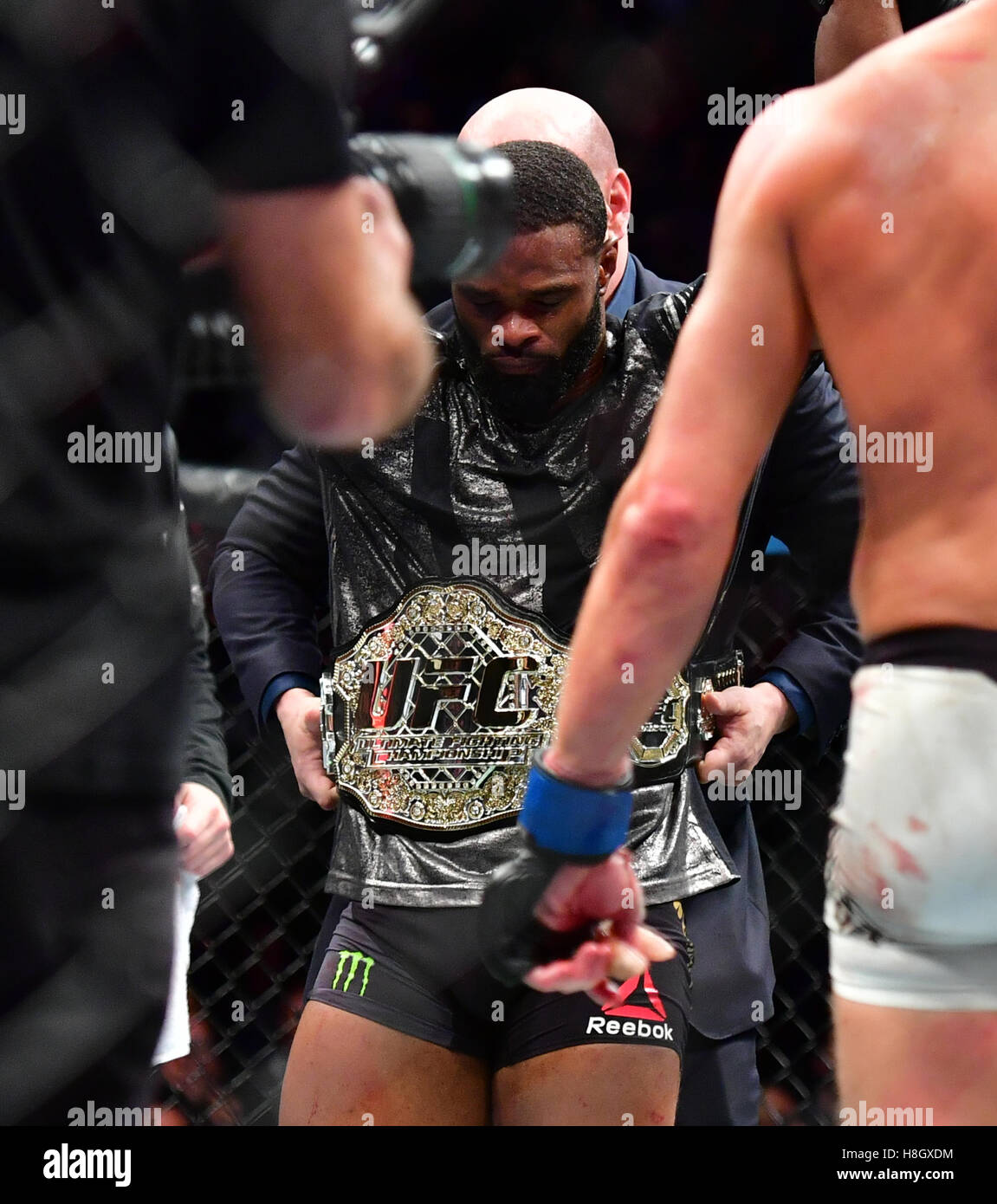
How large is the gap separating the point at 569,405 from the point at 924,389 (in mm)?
643

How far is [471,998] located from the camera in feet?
4.88

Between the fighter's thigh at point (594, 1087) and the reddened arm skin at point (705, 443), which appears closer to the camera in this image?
the reddened arm skin at point (705, 443)

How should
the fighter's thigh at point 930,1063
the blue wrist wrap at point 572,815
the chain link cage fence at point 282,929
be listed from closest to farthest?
the fighter's thigh at point 930,1063, the blue wrist wrap at point 572,815, the chain link cage fence at point 282,929

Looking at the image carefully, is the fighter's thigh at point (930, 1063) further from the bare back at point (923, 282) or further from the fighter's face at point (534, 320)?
the fighter's face at point (534, 320)

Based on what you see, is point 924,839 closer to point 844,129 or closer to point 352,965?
point 844,129

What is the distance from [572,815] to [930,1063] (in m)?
0.31

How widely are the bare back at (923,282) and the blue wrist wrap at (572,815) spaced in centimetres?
26

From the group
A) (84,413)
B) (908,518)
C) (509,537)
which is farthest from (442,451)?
(84,413)

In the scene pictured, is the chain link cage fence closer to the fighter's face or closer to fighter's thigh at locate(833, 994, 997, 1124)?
the fighter's face

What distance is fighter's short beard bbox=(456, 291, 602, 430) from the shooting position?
1.60 meters

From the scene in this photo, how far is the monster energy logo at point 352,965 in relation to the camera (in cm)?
152

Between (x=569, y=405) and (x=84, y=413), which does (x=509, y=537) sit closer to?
(x=569, y=405)

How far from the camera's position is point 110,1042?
0.78m

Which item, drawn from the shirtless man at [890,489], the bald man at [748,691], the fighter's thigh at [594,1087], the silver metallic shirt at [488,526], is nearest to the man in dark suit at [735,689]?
the bald man at [748,691]
